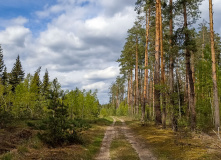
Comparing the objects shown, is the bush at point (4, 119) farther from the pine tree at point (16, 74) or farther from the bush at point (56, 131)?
the pine tree at point (16, 74)

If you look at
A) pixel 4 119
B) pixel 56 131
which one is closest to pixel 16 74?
pixel 4 119

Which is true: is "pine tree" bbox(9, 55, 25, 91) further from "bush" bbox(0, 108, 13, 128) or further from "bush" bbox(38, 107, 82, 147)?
"bush" bbox(38, 107, 82, 147)

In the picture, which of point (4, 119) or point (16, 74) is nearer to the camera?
point (4, 119)

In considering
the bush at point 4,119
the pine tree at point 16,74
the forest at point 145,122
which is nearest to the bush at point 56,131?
the forest at point 145,122

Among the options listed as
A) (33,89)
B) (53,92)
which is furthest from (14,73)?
(53,92)

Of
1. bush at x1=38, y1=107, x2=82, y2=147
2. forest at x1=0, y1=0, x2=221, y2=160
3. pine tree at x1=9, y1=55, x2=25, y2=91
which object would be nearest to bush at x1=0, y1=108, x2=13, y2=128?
forest at x1=0, y1=0, x2=221, y2=160

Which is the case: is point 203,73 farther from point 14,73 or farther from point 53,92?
point 14,73

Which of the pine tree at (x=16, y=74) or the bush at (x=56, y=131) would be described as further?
the pine tree at (x=16, y=74)

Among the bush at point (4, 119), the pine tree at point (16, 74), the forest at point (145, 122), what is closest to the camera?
the forest at point (145, 122)

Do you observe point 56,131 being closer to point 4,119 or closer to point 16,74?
point 4,119

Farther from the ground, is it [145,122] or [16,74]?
[16,74]

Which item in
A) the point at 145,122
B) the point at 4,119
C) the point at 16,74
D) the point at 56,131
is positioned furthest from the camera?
the point at 16,74

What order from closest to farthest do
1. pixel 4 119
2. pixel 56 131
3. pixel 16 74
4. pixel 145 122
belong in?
pixel 56 131, pixel 4 119, pixel 145 122, pixel 16 74

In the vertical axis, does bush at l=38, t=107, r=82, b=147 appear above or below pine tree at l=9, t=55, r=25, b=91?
below
